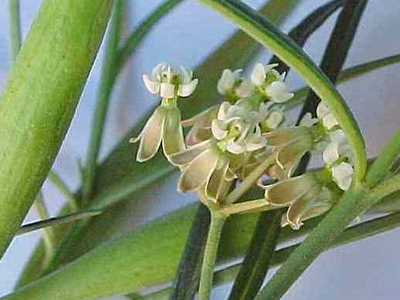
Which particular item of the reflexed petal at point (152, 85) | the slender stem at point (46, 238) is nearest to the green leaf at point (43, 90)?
the reflexed petal at point (152, 85)

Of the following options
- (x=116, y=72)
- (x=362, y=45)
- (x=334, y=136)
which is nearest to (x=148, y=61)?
(x=116, y=72)

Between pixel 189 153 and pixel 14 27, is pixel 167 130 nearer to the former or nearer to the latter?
pixel 189 153

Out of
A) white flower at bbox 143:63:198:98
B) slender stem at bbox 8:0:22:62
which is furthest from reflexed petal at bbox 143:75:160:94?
slender stem at bbox 8:0:22:62

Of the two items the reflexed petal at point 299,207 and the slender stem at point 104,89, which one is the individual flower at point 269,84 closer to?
the reflexed petal at point 299,207

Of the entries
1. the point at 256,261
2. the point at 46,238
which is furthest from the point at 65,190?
the point at 256,261

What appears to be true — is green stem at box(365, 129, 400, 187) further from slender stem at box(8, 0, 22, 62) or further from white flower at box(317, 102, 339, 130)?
slender stem at box(8, 0, 22, 62)

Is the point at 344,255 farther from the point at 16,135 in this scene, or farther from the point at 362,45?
the point at 16,135
